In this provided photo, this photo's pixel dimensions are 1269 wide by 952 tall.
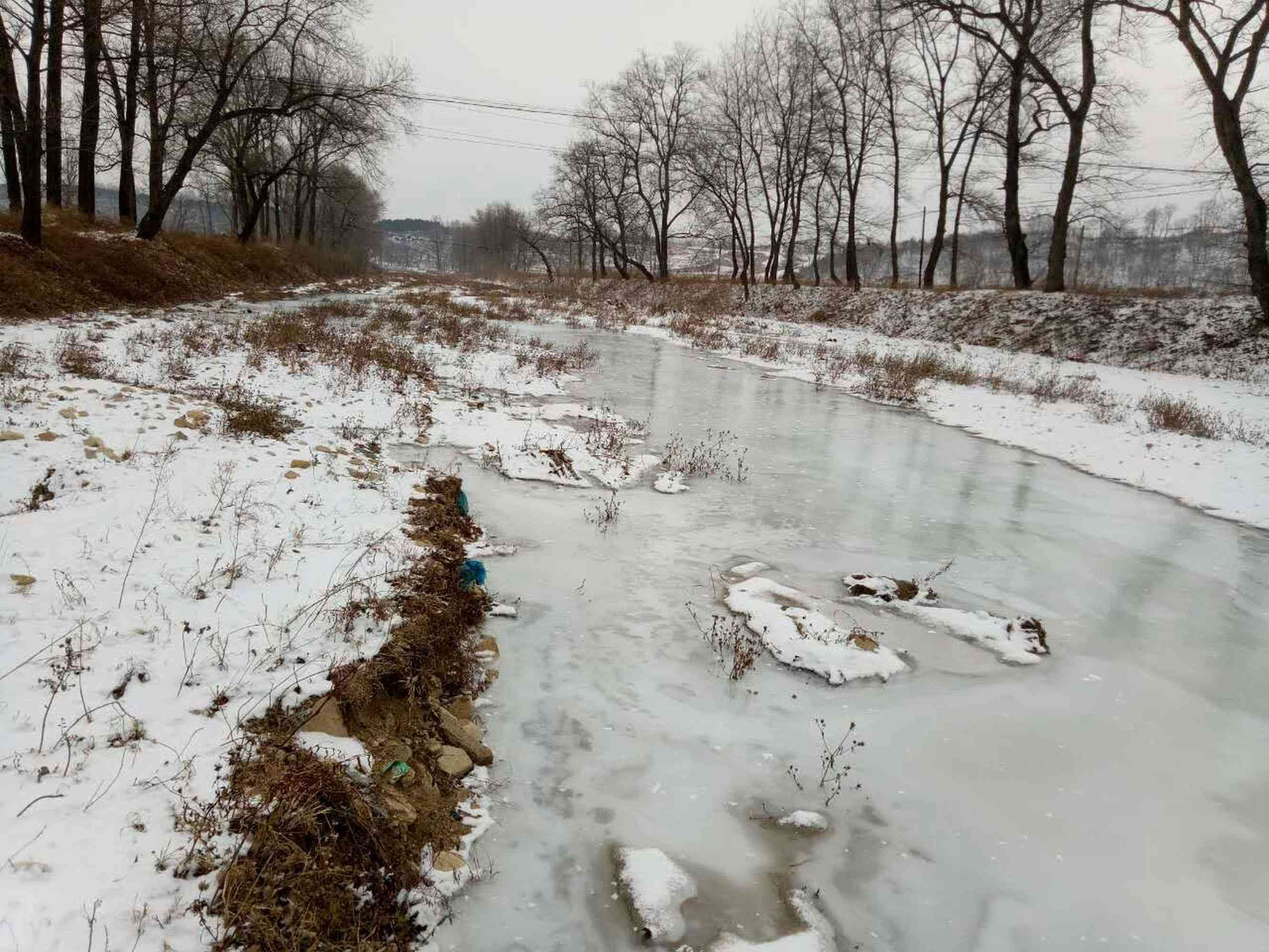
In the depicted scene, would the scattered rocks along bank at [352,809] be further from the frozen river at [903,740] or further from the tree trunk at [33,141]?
the tree trunk at [33,141]

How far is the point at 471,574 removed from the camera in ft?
Answer: 16.8

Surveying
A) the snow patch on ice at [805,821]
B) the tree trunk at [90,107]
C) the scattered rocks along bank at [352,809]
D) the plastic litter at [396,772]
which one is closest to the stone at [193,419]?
the scattered rocks along bank at [352,809]

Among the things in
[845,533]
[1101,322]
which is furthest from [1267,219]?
[845,533]

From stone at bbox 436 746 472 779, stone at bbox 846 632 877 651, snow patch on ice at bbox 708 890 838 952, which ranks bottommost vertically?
snow patch on ice at bbox 708 890 838 952

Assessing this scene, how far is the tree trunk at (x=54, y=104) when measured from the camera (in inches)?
520

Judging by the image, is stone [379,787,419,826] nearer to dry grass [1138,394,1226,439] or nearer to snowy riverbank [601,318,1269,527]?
snowy riverbank [601,318,1269,527]

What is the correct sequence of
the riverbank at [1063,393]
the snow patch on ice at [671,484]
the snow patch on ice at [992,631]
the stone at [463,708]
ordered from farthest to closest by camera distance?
the riverbank at [1063,393] → the snow patch on ice at [671,484] → the snow patch on ice at [992,631] → the stone at [463,708]

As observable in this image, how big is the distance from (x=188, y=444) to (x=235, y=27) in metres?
18.6

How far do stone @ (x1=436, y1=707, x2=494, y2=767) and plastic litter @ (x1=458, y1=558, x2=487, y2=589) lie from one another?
4.74 ft

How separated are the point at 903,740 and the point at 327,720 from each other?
3024 millimetres

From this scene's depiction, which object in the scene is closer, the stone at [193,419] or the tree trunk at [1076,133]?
the stone at [193,419]

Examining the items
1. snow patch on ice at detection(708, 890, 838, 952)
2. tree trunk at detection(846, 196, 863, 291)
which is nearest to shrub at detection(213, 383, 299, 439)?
snow patch on ice at detection(708, 890, 838, 952)

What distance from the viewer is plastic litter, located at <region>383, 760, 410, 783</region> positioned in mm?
2965

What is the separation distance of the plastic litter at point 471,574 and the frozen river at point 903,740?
211 millimetres
